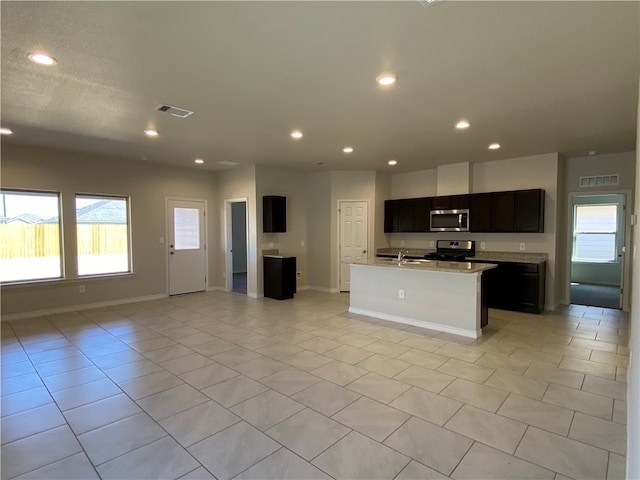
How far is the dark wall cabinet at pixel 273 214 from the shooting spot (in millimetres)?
6754

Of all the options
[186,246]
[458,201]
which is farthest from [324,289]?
[458,201]

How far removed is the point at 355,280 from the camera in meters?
5.64

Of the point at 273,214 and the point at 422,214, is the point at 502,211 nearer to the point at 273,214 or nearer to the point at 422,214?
the point at 422,214

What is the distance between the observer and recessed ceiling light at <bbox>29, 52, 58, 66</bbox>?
2.47 meters

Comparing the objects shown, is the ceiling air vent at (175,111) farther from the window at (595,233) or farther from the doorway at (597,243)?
the window at (595,233)

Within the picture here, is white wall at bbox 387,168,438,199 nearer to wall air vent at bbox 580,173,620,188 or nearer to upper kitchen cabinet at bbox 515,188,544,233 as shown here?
upper kitchen cabinet at bbox 515,188,544,233

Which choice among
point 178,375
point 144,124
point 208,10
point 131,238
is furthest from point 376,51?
point 131,238

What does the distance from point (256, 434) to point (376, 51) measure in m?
2.84

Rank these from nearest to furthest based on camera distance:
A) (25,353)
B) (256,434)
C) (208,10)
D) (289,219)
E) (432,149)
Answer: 1. (208,10)
2. (256,434)
3. (25,353)
4. (432,149)
5. (289,219)

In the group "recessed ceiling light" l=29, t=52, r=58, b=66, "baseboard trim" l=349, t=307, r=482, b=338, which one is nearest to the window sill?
"recessed ceiling light" l=29, t=52, r=58, b=66

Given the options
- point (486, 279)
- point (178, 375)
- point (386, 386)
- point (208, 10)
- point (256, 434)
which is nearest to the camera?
point (208, 10)

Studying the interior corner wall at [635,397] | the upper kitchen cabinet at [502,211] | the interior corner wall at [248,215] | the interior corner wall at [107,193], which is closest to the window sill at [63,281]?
the interior corner wall at [107,193]

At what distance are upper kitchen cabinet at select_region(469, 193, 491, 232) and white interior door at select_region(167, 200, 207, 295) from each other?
5593 mm

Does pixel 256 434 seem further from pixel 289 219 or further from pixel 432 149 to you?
pixel 289 219
